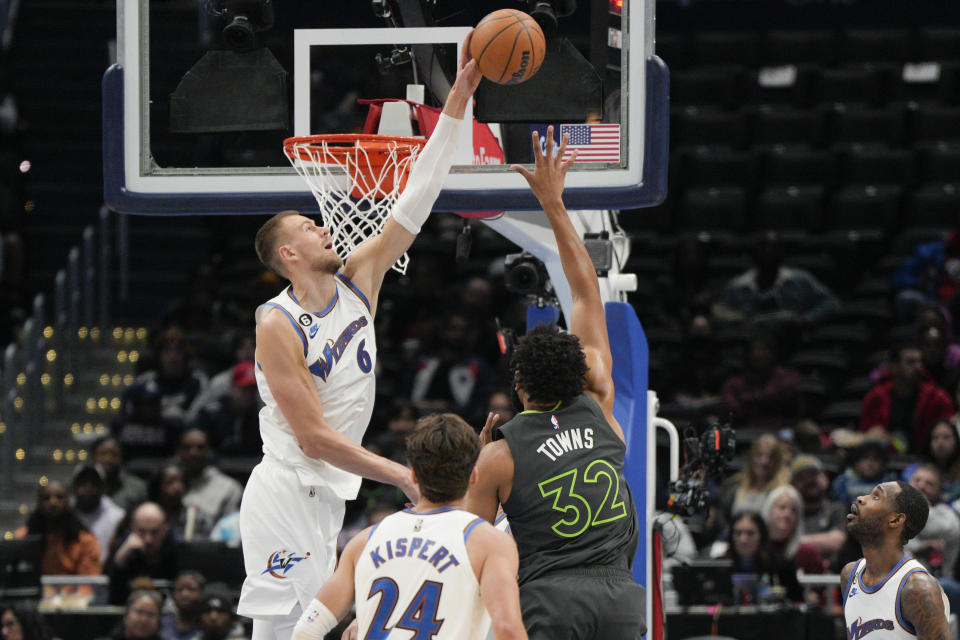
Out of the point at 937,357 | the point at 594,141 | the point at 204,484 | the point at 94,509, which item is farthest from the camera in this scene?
the point at 937,357

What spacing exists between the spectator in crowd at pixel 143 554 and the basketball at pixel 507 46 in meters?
5.53

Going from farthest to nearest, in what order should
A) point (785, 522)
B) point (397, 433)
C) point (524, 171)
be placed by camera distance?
point (397, 433) → point (785, 522) → point (524, 171)

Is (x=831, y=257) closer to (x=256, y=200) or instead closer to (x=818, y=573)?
(x=818, y=573)

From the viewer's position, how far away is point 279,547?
17.0ft

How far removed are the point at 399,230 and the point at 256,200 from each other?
0.73m

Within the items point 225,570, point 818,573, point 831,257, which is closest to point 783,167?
point 831,257

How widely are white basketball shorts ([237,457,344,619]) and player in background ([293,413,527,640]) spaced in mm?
803

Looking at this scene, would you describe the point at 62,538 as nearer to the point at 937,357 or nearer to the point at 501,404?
the point at 501,404

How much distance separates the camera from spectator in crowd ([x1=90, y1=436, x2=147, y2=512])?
11.0 m

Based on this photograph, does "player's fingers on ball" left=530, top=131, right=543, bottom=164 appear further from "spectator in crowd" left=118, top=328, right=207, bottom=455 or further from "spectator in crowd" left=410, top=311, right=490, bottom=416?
"spectator in crowd" left=118, top=328, right=207, bottom=455

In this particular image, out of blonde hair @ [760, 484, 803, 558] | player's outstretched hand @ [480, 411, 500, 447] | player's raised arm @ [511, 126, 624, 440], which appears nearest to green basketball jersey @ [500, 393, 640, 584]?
player's raised arm @ [511, 126, 624, 440]

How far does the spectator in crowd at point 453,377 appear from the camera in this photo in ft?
38.1

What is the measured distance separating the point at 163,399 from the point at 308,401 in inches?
286

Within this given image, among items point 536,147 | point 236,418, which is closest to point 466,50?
point 536,147
